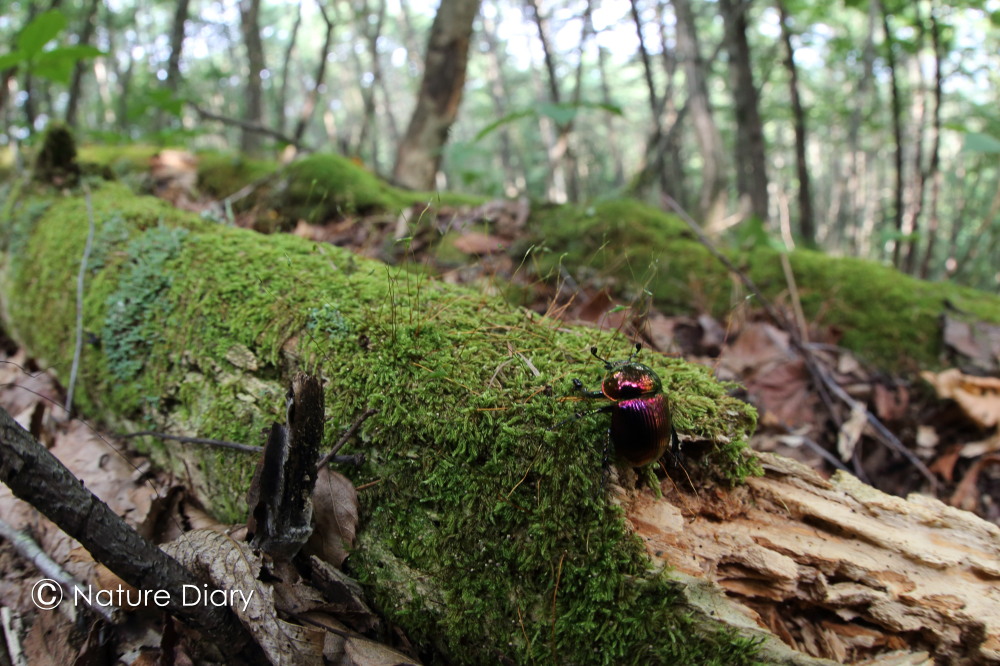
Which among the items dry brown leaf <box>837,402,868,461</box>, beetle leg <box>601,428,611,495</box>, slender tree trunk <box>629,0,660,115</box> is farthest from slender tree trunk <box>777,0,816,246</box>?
beetle leg <box>601,428,611,495</box>

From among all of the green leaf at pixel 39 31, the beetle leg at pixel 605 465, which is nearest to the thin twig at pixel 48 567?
the beetle leg at pixel 605 465

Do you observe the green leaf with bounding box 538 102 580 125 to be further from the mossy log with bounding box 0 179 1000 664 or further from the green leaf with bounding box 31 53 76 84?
the green leaf with bounding box 31 53 76 84

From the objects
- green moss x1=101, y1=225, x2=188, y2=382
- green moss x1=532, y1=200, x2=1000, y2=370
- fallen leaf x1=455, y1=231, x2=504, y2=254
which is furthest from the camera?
fallen leaf x1=455, y1=231, x2=504, y2=254

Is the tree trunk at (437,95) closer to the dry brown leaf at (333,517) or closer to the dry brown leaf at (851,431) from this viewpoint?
the dry brown leaf at (851,431)

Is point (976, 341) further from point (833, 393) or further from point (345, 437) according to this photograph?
point (345, 437)

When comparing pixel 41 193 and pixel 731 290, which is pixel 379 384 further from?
pixel 41 193

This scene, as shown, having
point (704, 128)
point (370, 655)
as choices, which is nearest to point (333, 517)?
point (370, 655)

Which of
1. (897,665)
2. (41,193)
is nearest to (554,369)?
(897,665)
